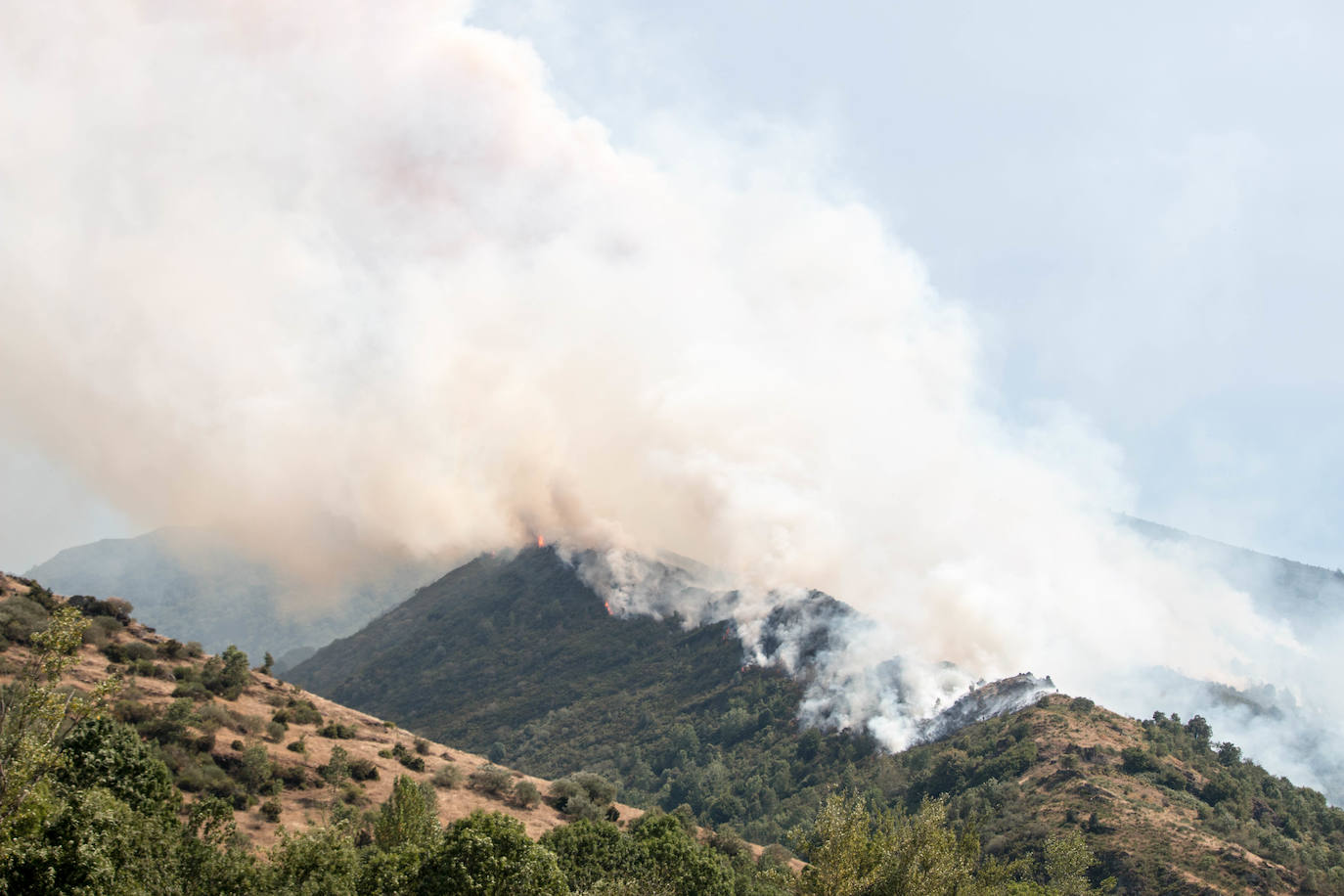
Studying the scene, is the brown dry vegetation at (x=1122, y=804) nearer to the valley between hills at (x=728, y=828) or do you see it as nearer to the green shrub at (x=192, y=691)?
the valley between hills at (x=728, y=828)

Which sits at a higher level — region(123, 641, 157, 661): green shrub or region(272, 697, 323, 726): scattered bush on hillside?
region(123, 641, 157, 661): green shrub

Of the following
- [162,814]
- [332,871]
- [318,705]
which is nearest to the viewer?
[332,871]

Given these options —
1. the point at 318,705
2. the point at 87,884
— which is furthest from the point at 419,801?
the point at 318,705

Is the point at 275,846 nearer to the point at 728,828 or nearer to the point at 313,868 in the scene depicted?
the point at 313,868

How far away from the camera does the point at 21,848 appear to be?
39.4 meters

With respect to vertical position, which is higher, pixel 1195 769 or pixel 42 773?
pixel 1195 769

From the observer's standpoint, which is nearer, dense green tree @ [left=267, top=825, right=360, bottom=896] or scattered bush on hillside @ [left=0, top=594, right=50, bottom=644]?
dense green tree @ [left=267, top=825, right=360, bottom=896]

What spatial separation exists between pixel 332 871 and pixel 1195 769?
618 ft

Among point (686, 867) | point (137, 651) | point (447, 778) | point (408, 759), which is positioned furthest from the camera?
point (408, 759)

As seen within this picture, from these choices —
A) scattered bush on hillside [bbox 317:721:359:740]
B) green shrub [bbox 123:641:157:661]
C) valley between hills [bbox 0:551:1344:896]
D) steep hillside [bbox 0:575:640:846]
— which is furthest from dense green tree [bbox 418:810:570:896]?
green shrub [bbox 123:641:157:661]

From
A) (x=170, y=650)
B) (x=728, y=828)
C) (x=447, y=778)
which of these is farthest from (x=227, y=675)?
(x=728, y=828)

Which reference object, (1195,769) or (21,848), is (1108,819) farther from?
(21,848)

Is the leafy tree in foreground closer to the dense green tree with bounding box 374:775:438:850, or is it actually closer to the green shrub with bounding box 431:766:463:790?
the dense green tree with bounding box 374:775:438:850

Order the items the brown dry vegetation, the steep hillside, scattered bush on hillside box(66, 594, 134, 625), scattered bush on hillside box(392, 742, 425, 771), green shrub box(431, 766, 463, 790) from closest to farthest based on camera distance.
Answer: the steep hillside
green shrub box(431, 766, 463, 790)
scattered bush on hillside box(392, 742, 425, 771)
scattered bush on hillside box(66, 594, 134, 625)
the brown dry vegetation
